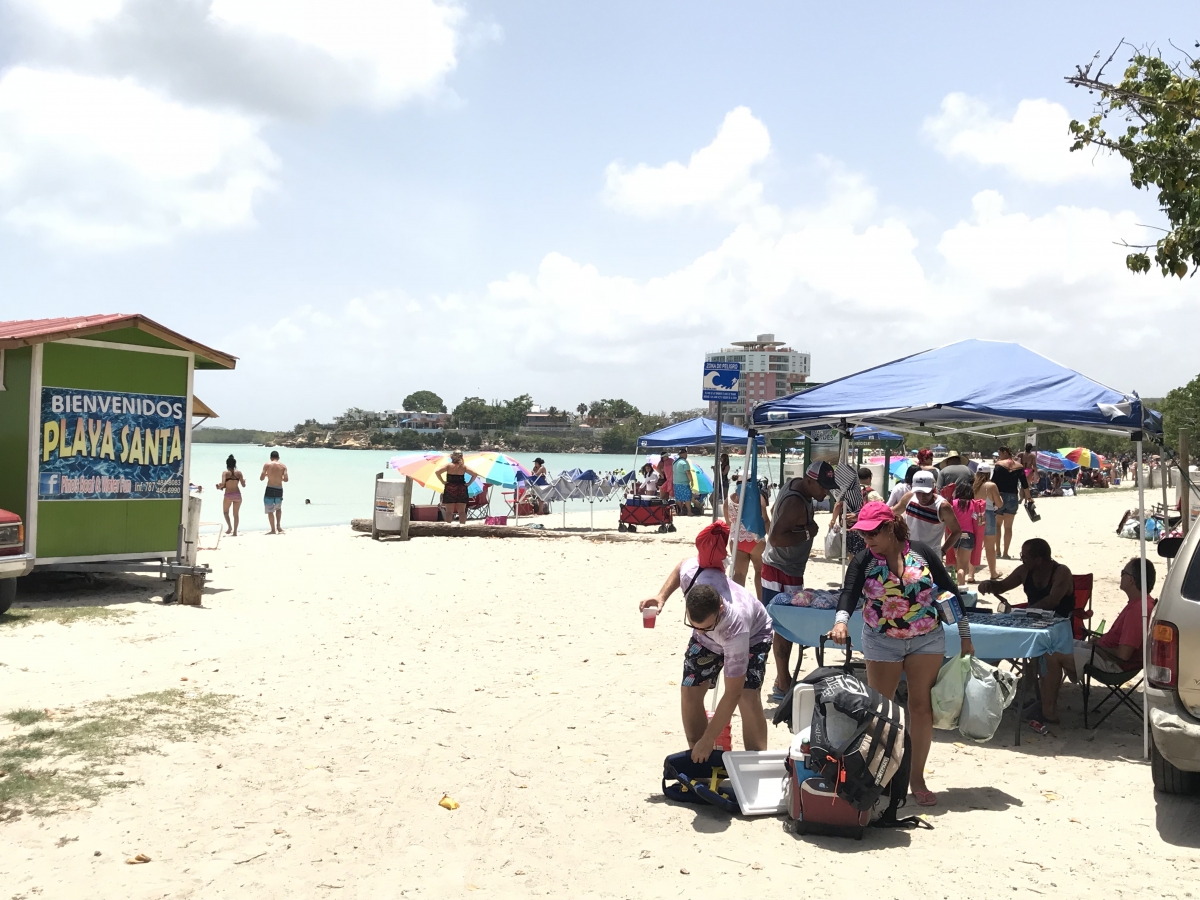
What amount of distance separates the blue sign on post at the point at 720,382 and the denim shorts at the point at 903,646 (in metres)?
9.87

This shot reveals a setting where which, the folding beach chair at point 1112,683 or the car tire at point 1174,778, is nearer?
the car tire at point 1174,778

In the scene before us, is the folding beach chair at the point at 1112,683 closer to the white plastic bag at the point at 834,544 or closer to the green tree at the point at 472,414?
the white plastic bag at the point at 834,544

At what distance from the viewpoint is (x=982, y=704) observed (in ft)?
18.4

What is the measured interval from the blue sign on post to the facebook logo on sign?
27.5ft

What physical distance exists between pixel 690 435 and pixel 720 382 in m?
6.90

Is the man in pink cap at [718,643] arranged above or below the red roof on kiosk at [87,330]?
below

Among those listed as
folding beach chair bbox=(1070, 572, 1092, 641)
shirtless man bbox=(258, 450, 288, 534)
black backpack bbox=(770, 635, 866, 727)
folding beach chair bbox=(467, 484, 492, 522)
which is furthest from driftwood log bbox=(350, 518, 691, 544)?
folding beach chair bbox=(1070, 572, 1092, 641)

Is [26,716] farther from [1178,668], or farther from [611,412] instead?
[611,412]

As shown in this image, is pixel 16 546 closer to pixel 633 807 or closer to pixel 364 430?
pixel 633 807

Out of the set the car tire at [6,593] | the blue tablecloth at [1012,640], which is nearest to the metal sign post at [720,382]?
the blue tablecloth at [1012,640]

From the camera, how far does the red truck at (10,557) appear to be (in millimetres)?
9031

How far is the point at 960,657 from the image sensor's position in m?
5.64

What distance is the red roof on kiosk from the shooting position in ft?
32.2

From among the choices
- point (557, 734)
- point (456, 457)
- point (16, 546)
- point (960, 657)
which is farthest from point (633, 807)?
point (456, 457)
